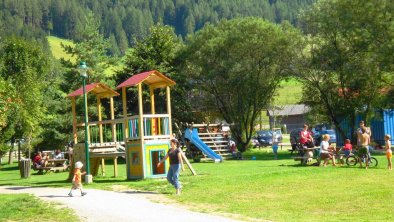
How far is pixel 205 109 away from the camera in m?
48.4

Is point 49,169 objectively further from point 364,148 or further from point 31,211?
point 31,211

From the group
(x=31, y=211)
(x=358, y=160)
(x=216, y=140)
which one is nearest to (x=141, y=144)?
(x=31, y=211)

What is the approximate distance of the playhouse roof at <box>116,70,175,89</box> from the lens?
2367 cm

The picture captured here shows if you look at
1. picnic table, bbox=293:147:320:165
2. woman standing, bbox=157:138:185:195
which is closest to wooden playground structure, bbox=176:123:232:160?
picnic table, bbox=293:147:320:165

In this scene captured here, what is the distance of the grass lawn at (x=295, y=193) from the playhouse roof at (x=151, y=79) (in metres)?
4.23

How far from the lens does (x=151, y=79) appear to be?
2506 centimetres

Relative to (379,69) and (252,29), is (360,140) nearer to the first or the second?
(379,69)

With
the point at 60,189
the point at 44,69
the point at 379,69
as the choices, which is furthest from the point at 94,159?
the point at 44,69

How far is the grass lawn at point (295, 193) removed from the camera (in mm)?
13984

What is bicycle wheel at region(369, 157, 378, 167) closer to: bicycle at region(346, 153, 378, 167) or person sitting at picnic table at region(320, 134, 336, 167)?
bicycle at region(346, 153, 378, 167)

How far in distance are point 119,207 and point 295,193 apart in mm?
5648

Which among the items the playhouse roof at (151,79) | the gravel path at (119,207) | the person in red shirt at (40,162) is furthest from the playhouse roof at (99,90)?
the gravel path at (119,207)

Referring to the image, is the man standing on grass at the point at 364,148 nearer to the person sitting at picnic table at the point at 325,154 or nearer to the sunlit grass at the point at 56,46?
the person sitting at picnic table at the point at 325,154

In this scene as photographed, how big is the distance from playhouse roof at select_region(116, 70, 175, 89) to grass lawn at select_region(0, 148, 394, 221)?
4226mm
